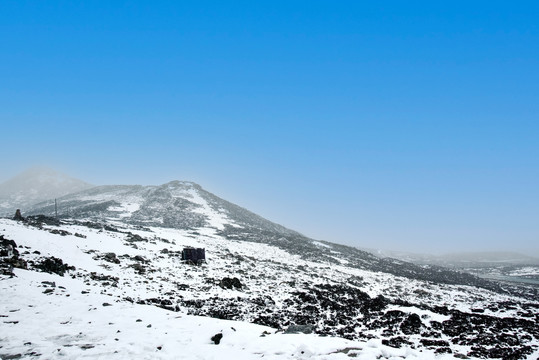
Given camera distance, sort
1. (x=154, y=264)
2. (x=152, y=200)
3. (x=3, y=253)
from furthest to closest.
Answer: (x=152, y=200), (x=154, y=264), (x=3, y=253)

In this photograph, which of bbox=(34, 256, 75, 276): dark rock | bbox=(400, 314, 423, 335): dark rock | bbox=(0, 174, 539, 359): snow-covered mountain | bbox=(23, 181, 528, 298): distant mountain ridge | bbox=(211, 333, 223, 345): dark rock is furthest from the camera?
bbox=(23, 181, 528, 298): distant mountain ridge

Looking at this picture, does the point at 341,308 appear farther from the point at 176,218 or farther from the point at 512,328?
the point at 176,218

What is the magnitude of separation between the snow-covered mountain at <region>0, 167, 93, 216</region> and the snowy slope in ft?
461

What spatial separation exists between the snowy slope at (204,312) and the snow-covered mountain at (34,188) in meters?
140

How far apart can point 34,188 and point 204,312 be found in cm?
20265

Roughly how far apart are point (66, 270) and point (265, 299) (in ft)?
49.2

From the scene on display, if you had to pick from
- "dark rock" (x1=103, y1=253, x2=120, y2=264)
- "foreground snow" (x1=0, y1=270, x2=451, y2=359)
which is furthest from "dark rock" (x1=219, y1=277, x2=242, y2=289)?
"foreground snow" (x1=0, y1=270, x2=451, y2=359)

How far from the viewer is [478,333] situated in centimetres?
1988

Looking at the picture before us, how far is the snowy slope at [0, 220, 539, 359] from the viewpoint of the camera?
1014 centimetres

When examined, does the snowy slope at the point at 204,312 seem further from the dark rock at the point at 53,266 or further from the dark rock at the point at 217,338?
the dark rock at the point at 53,266

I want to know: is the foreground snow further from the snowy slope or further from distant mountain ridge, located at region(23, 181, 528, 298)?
distant mountain ridge, located at region(23, 181, 528, 298)

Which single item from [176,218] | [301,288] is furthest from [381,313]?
[176,218]

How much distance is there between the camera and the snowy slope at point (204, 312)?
10141 mm

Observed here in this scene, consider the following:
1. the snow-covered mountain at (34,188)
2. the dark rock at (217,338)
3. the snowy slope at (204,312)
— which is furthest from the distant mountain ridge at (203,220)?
the snow-covered mountain at (34,188)
